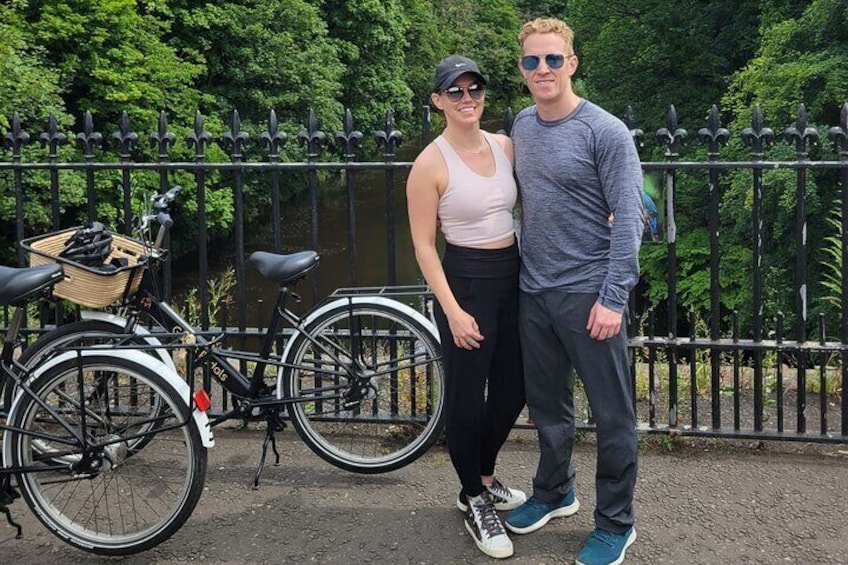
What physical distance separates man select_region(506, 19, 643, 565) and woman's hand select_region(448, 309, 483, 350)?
0.73 feet

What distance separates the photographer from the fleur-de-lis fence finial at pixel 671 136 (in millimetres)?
4352

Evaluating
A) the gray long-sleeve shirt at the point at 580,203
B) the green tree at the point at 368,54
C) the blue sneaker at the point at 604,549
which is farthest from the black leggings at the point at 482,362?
the green tree at the point at 368,54

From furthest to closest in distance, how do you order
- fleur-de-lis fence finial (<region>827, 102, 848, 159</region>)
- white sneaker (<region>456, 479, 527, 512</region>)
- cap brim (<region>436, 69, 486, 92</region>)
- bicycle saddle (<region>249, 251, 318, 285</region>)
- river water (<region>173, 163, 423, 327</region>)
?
1. river water (<region>173, 163, 423, 327</region>)
2. fleur-de-lis fence finial (<region>827, 102, 848, 159</region>)
3. bicycle saddle (<region>249, 251, 318, 285</region>)
4. white sneaker (<region>456, 479, 527, 512</region>)
5. cap brim (<region>436, 69, 486, 92</region>)

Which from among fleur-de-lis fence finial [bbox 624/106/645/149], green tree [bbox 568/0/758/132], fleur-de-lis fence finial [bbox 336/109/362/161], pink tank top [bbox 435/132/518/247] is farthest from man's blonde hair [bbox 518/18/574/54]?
green tree [bbox 568/0/758/132]

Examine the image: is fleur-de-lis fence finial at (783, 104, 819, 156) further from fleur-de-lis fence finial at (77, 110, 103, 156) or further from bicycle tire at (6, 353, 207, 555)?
fleur-de-lis fence finial at (77, 110, 103, 156)

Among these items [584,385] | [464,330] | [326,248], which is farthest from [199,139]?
[326,248]

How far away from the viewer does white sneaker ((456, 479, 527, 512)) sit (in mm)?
3842

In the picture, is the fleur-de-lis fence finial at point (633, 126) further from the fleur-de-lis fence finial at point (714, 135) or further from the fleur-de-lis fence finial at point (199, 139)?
the fleur-de-lis fence finial at point (199, 139)

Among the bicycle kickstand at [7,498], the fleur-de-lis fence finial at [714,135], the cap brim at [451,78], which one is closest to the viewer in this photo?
the cap brim at [451,78]

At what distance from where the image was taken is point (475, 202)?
3322 mm

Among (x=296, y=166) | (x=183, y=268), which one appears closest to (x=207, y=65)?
(x=183, y=268)

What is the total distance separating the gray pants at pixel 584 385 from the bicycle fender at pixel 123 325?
4.88ft

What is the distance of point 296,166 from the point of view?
4625 mm

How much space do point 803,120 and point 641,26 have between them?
22.3m
